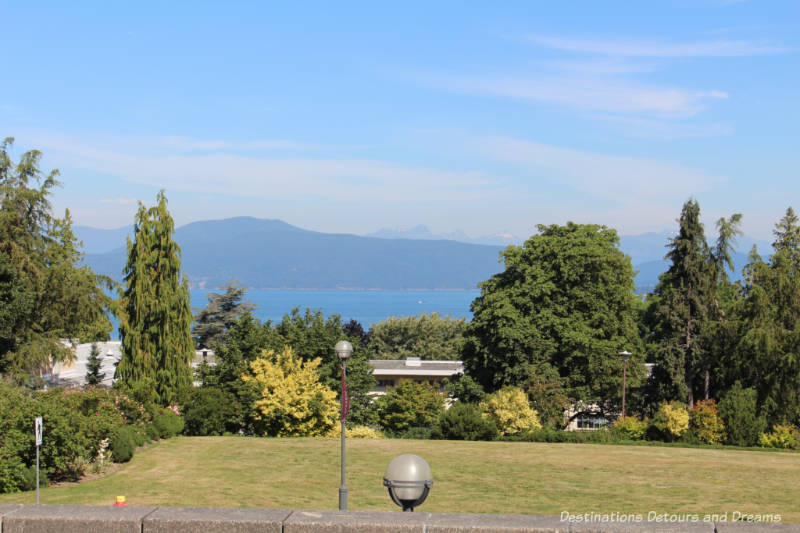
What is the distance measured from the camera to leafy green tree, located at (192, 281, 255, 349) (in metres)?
74.4

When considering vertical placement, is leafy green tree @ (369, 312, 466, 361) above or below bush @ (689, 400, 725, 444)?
above

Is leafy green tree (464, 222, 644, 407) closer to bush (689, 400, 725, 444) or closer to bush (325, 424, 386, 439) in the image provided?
bush (689, 400, 725, 444)

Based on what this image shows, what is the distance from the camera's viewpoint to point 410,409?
121 feet

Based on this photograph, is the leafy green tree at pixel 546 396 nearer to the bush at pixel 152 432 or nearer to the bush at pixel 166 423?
the bush at pixel 166 423

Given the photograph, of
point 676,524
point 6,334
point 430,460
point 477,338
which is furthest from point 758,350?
point 6,334

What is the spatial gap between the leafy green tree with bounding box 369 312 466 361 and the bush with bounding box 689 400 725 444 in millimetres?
50839

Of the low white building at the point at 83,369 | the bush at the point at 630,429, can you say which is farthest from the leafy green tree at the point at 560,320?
the low white building at the point at 83,369

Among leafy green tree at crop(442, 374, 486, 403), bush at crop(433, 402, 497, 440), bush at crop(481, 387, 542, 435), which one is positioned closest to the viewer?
bush at crop(433, 402, 497, 440)

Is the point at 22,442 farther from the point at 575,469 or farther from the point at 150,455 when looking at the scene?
the point at 575,469

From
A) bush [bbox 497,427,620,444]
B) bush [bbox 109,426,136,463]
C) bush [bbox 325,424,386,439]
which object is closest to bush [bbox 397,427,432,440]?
bush [bbox 325,424,386,439]

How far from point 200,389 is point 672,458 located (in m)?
20.9

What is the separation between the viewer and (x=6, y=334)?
38219mm

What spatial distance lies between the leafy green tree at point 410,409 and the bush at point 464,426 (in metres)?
1.80

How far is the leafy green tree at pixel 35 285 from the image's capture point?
38.0 m
